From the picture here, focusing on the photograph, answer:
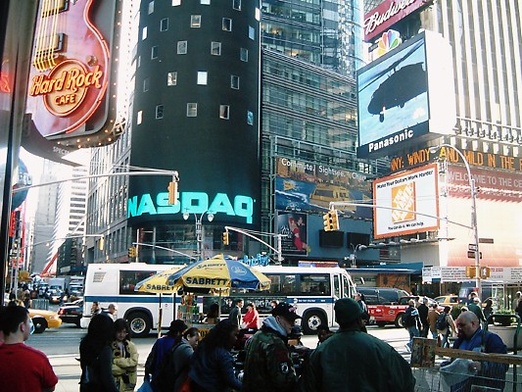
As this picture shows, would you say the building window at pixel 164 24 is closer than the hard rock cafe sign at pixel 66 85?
No

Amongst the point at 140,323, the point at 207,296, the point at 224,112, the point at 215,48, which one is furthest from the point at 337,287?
the point at 215,48

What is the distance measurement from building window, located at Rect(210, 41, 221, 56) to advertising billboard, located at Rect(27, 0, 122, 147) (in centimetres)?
5935

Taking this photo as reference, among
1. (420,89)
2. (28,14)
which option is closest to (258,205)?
(420,89)

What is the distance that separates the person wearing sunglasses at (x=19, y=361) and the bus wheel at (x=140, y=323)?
973 inches

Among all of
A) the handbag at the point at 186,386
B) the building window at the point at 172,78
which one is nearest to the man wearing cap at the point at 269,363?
the handbag at the point at 186,386

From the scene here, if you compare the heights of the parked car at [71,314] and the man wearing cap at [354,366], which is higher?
the man wearing cap at [354,366]

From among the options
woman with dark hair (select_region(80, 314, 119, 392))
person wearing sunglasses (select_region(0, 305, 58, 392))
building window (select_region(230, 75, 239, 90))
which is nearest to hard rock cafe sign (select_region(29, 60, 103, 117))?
woman with dark hair (select_region(80, 314, 119, 392))

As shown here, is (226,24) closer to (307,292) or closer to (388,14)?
(388,14)

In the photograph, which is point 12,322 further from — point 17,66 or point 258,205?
point 258,205

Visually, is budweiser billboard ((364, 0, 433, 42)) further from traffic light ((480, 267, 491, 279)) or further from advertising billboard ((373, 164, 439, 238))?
traffic light ((480, 267, 491, 279))

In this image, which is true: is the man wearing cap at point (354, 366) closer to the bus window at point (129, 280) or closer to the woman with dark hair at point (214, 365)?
the woman with dark hair at point (214, 365)

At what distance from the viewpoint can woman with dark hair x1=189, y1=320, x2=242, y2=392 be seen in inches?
253

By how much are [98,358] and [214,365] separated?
4.44 feet

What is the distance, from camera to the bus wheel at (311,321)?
2955cm
